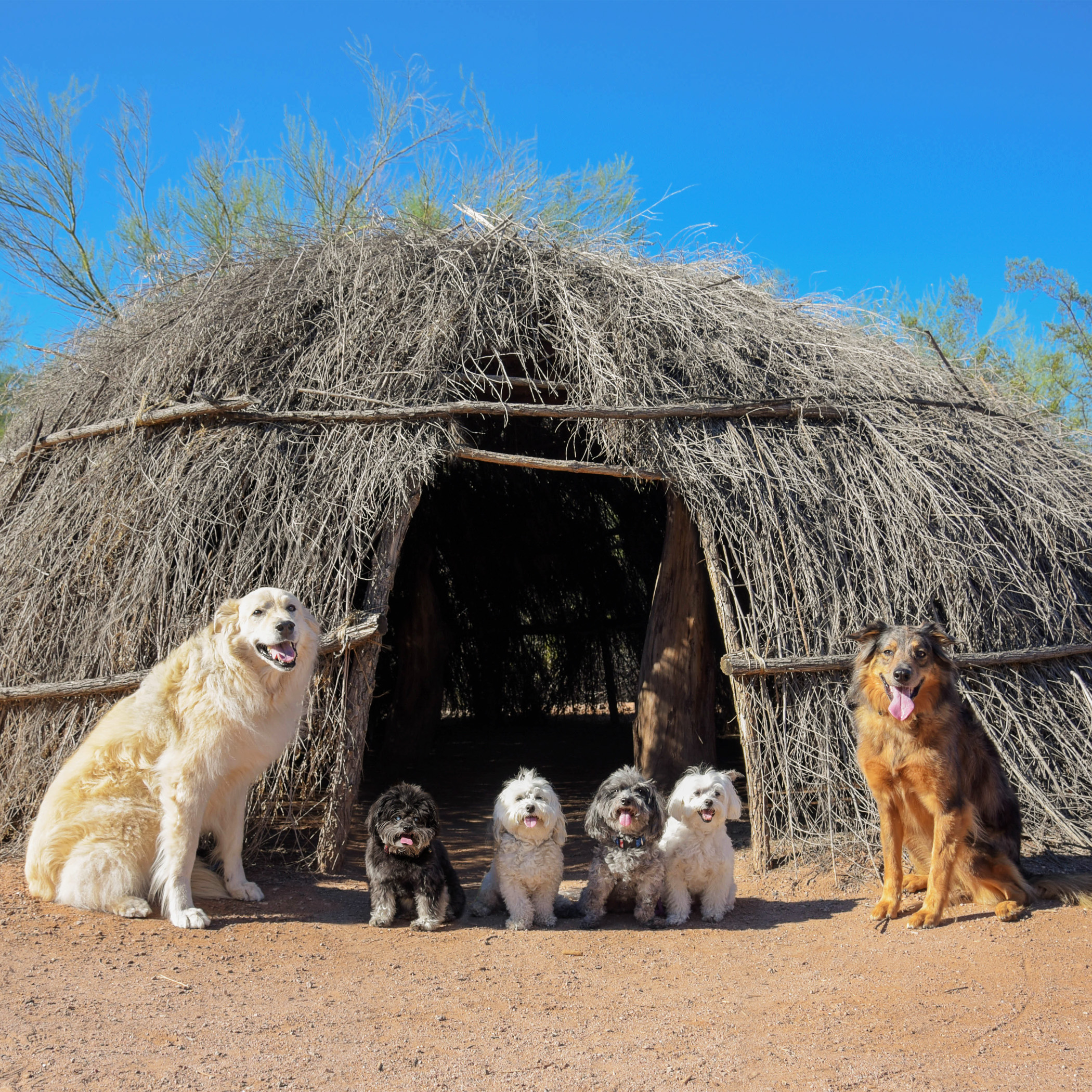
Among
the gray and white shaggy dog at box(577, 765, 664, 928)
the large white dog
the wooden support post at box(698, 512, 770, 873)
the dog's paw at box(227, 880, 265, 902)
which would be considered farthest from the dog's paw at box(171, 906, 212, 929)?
the wooden support post at box(698, 512, 770, 873)

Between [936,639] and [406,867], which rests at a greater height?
[936,639]

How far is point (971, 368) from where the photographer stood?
843cm

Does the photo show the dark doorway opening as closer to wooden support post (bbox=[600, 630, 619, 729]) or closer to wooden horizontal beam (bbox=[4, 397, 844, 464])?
wooden support post (bbox=[600, 630, 619, 729])

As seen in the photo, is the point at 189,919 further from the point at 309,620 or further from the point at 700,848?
the point at 700,848

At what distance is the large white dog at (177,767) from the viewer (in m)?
5.02

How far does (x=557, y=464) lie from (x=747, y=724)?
238 centimetres

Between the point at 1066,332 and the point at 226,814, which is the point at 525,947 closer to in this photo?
the point at 226,814

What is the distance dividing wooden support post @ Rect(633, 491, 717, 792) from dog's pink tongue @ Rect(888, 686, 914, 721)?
10.3ft

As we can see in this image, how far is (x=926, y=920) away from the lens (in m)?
4.97

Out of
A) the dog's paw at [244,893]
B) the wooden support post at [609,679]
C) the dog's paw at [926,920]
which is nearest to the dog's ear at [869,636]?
the dog's paw at [926,920]

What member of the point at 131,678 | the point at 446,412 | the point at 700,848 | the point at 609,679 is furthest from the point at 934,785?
the point at 609,679

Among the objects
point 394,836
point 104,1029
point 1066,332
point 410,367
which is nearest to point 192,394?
point 410,367

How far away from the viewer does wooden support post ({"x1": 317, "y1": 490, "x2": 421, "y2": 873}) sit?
613 cm

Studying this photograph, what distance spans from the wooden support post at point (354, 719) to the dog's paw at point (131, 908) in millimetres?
1328
